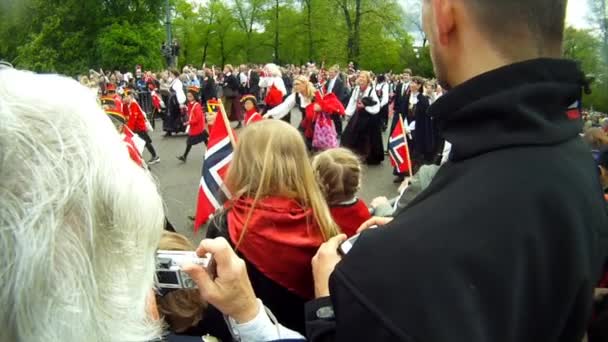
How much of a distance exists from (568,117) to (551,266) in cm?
28

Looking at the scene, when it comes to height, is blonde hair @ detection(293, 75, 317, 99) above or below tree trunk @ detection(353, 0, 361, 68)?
below

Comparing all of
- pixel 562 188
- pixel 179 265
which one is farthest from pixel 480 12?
pixel 179 265

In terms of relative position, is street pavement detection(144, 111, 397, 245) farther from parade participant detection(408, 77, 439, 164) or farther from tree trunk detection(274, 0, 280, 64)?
tree trunk detection(274, 0, 280, 64)

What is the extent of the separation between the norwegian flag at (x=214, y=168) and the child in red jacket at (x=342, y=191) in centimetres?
147

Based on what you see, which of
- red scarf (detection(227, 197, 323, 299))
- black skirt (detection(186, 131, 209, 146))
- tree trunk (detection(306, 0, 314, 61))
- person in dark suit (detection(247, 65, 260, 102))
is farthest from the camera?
tree trunk (detection(306, 0, 314, 61))

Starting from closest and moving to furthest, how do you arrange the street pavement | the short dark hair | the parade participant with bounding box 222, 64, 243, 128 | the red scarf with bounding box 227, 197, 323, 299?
the short dark hair
the red scarf with bounding box 227, 197, 323, 299
the street pavement
the parade participant with bounding box 222, 64, 243, 128

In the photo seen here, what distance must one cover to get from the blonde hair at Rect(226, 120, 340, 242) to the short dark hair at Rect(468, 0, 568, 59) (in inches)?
52.5

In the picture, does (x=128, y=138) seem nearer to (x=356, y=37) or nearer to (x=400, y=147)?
(x=400, y=147)

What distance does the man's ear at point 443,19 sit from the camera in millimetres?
962

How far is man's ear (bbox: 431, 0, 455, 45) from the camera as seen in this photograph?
96 centimetres

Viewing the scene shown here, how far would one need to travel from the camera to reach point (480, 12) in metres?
0.94

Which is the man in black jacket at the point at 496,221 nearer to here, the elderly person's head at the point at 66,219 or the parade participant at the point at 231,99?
the elderly person's head at the point at 66,219

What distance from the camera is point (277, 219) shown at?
2094 mm

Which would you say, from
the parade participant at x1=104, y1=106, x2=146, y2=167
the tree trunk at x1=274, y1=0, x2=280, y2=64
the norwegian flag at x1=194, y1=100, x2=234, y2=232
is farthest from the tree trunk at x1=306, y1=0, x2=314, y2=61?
the norwegian flag at x1=194, y1=100, x2=234, y2=232
